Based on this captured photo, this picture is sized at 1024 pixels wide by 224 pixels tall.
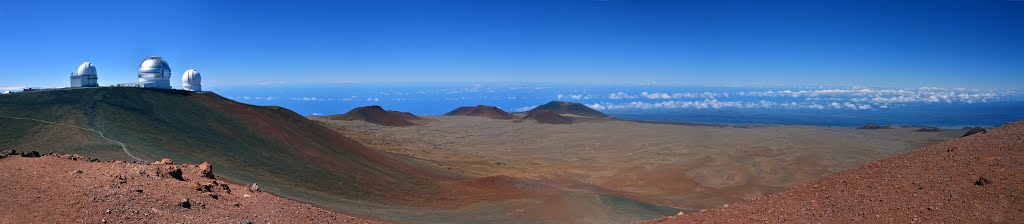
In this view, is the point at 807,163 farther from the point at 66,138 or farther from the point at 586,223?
the point at 66,138

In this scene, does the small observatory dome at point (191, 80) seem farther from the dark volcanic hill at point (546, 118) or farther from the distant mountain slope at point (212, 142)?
the dark volcanic hill at point (546, 118)

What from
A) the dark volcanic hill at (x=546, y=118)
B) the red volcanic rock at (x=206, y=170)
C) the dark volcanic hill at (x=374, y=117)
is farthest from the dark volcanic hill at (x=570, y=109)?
the red volcanic rock at (x=206, y=170)

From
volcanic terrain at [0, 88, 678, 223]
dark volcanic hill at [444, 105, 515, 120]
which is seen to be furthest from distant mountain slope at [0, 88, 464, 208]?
dark volcanic hill at [444, 105, 515, 120]

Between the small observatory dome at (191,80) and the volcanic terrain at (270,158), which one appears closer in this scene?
the volcanic terrain at (270,158)

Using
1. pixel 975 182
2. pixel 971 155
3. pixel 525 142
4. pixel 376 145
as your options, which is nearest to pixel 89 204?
pixel 975 182

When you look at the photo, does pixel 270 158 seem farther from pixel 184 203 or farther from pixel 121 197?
pixel 121 197

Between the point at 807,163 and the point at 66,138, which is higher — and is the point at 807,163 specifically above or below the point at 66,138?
below

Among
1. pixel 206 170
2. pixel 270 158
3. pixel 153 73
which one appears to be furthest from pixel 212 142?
pixel 153 73
